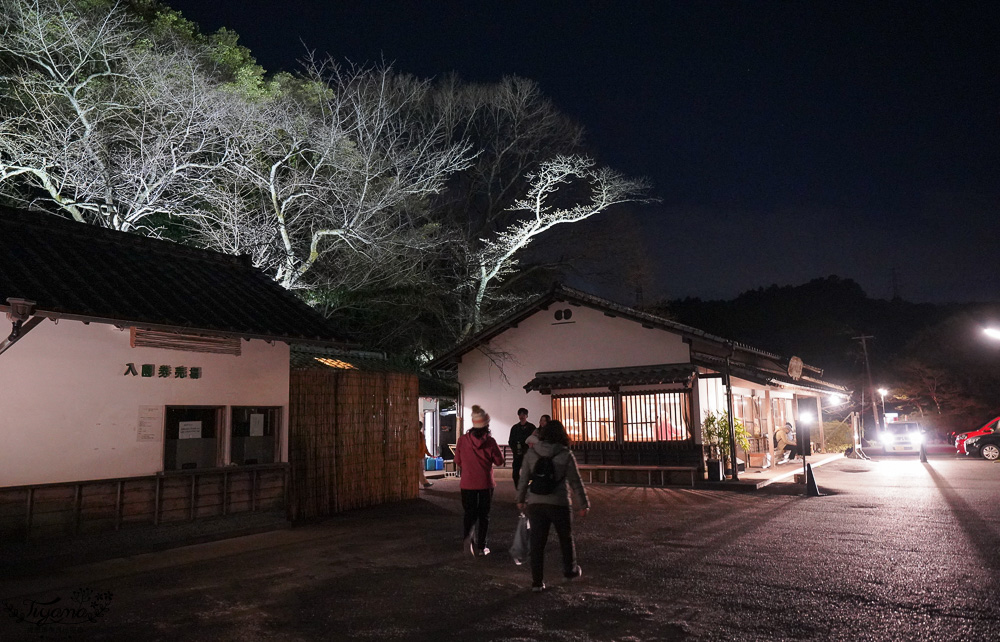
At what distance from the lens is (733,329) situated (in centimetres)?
4866

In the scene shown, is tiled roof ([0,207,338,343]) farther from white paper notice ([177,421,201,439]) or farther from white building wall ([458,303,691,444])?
white building wall ([458,303,691,444])

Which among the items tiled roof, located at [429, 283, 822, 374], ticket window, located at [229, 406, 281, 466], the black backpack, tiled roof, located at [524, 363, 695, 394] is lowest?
the black backpack

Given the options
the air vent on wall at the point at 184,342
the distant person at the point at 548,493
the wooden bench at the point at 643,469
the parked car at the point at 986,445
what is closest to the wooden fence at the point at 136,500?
the air vent on wall at the point at 184,342

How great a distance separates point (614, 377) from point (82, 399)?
1234 centimetres

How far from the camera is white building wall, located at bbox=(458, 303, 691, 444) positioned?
1794 centimetres

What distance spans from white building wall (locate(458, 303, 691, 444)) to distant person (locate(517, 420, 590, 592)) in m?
11.3

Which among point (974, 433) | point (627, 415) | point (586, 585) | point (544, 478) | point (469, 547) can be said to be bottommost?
point (586, 585)

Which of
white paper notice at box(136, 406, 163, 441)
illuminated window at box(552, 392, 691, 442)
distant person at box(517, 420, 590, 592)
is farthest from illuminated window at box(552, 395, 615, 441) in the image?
distant person at box(517, 420, 590, 592)

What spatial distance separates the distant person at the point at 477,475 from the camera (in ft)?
26.3

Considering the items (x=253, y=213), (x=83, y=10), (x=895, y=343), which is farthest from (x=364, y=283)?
(x=895, y=343)

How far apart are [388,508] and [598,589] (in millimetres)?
6679

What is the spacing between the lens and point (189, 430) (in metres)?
9.58

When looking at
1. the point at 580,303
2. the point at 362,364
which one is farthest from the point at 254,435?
the point at 580,303

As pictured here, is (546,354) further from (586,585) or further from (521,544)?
(586,585)
